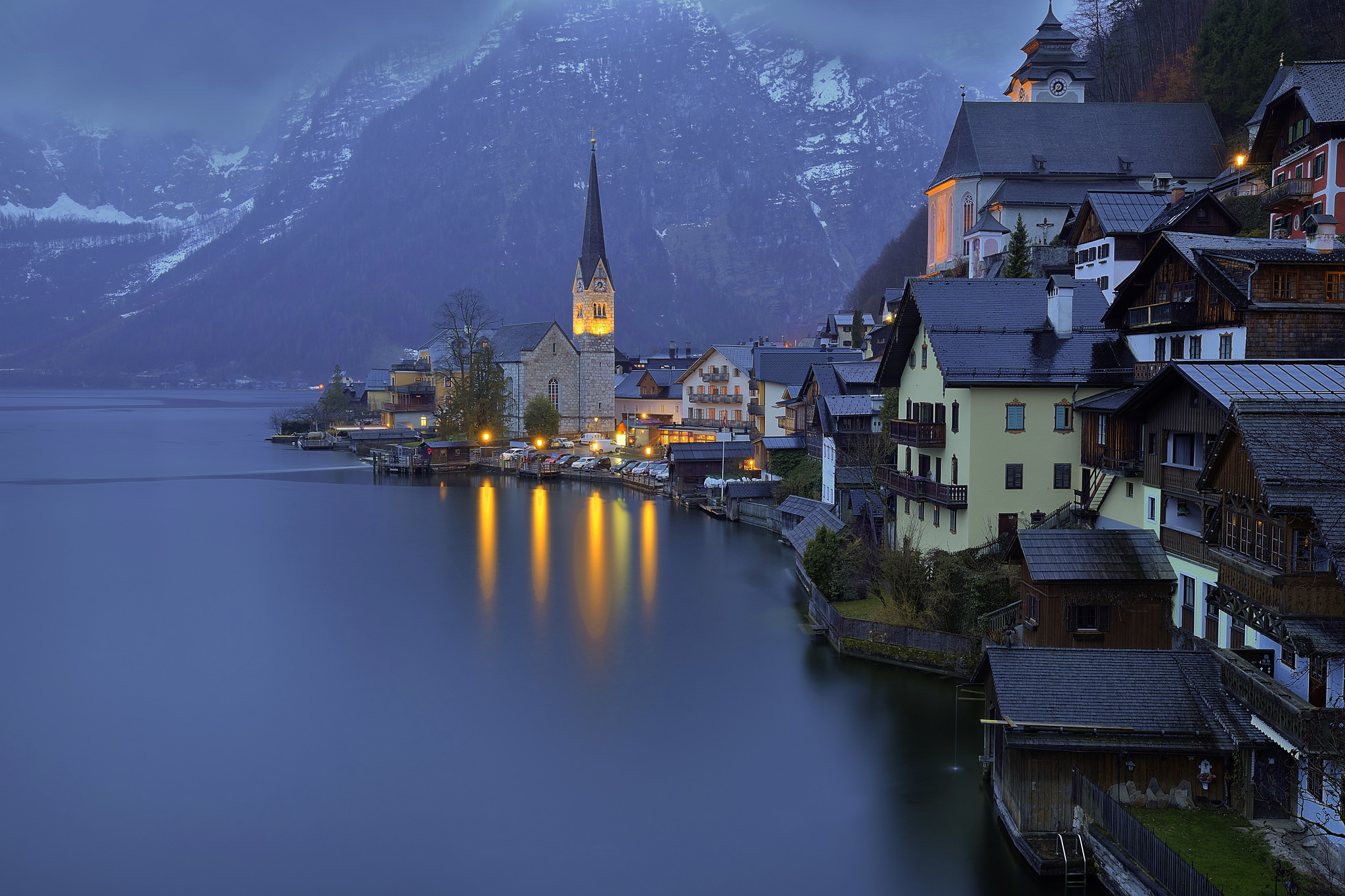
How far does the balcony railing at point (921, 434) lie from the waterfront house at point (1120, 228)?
332 inches

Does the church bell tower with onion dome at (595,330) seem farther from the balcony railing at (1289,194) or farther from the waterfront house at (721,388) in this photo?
the balcony railing at (1289,194)

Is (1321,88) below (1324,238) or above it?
above

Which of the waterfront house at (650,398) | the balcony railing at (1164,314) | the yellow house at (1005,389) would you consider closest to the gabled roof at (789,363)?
the waterfront house at (650,398)

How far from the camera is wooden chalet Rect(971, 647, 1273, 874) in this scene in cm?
1478

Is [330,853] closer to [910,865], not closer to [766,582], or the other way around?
[910,865]

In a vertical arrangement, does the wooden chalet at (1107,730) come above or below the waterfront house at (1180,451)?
below

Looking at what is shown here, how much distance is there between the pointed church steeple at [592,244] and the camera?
104 meters

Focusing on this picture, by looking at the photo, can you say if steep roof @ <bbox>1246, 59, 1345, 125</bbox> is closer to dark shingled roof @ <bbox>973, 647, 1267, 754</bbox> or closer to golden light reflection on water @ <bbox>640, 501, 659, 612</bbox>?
dark shingled roof @ <bbox>973, 647, 1267, 754</bbox>

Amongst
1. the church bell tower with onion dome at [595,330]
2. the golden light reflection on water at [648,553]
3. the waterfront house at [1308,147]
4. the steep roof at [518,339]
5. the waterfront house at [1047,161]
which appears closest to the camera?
the waterfront house at [1308,147]

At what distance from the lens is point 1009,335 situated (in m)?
27.8

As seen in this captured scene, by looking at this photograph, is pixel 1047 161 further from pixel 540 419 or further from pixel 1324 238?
pixel 1324 238

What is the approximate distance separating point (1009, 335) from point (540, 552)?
74.1 ft

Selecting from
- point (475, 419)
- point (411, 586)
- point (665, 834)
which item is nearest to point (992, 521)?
point (665, 834)

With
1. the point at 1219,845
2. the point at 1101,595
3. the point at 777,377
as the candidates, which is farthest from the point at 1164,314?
the point at 777,377
